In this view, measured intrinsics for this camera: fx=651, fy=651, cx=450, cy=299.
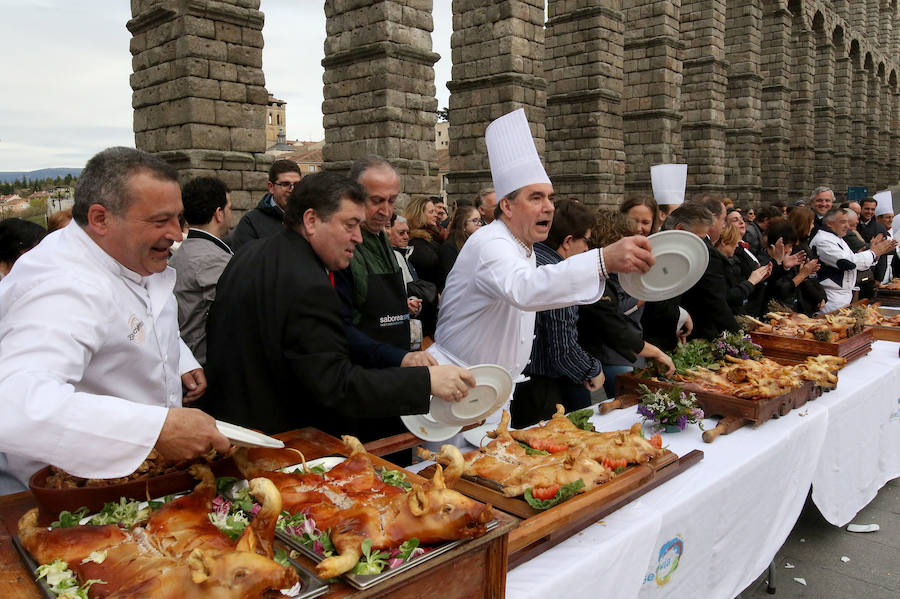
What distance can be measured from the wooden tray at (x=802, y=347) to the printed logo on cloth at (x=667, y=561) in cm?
239

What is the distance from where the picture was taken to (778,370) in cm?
361

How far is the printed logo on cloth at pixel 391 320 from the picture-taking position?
10.9 feet

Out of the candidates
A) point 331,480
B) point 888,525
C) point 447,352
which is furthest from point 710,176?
point 331,480

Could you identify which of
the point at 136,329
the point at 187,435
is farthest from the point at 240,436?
the point at 136,329

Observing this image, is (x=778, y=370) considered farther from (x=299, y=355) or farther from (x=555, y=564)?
(x=299, y=355)

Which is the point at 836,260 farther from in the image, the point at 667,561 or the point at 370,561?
the point at 370,561

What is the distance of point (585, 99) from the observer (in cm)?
1520

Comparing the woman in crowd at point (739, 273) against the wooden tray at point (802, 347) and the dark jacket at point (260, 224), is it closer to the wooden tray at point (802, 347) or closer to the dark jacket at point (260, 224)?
the wooden tray at point (802, 347)

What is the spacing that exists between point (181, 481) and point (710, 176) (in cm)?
2153

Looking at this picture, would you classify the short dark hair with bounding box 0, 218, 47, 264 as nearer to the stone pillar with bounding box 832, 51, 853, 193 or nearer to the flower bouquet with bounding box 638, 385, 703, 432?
the flower bouquet with bounding box 638, 385, 703, 432

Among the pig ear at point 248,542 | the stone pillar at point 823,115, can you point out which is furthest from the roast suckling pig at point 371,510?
Answer: the stone pillar at point 823,115

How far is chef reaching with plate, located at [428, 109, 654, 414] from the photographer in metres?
2.66

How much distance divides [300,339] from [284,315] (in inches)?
3.9

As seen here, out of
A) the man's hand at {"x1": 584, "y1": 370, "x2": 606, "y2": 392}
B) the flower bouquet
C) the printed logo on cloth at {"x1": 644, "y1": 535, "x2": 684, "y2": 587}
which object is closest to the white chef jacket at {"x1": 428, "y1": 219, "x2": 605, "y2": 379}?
the man's hand at {"x1": 584, "y1": 370, "x2": 606, "y2": 392}
